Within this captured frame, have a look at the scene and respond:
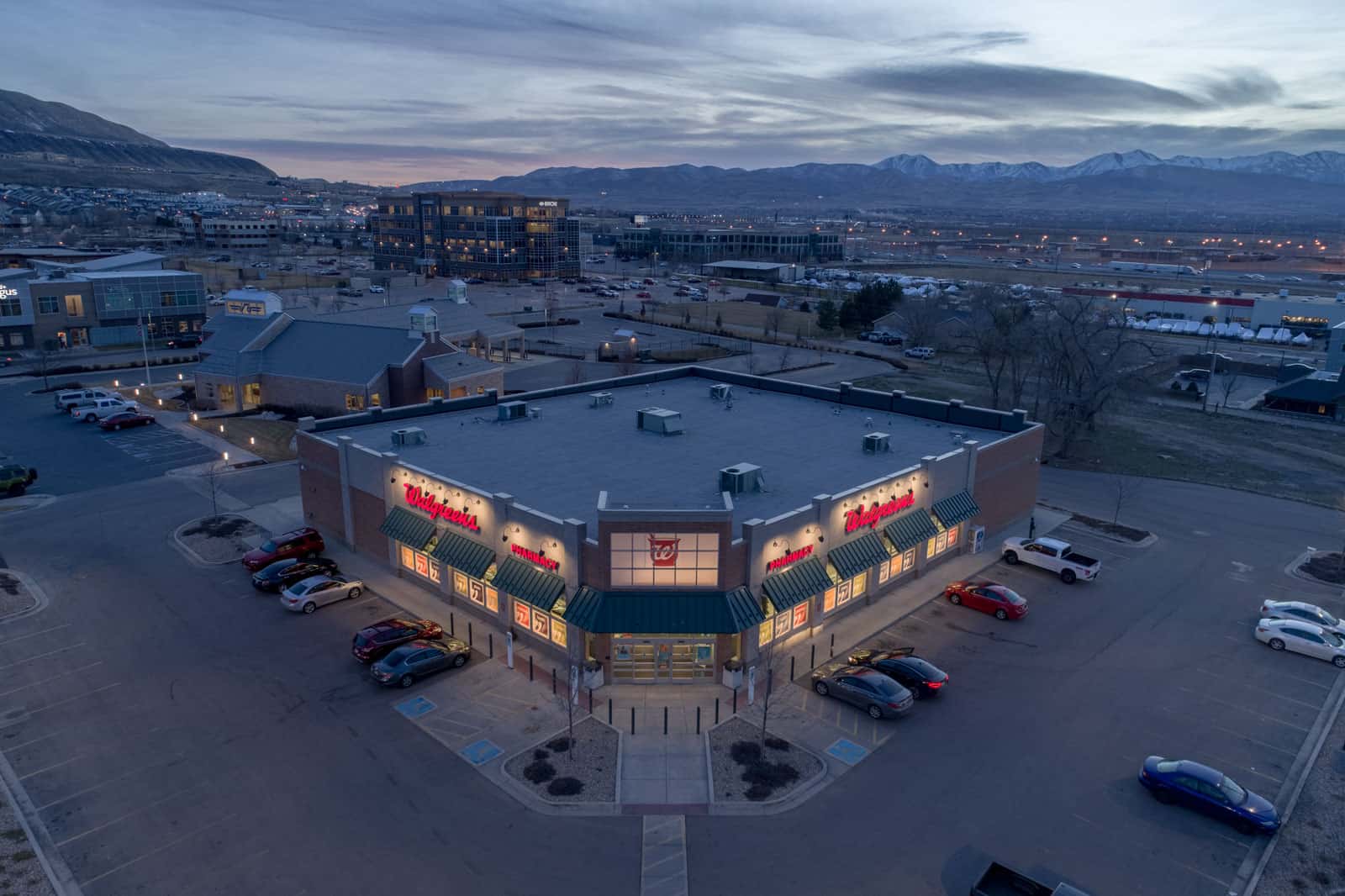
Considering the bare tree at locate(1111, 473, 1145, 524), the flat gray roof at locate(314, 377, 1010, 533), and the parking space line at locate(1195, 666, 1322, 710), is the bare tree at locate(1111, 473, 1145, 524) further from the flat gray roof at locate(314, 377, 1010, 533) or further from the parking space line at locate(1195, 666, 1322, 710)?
the parking space line at locate(1195, 666, 1322, 710)

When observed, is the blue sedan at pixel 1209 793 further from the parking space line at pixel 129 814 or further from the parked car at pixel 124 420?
the parked car at pixel 124 420

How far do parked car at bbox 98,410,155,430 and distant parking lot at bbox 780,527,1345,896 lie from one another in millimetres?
52848

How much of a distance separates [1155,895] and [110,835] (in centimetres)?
2453

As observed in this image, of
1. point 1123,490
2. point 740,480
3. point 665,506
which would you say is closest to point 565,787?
Result: point 665,506

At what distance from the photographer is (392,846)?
771 inches

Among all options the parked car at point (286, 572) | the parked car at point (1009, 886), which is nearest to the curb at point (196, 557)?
the parked car at point (286, 572)

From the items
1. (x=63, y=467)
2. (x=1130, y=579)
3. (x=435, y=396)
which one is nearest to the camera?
(x=1130, y=579)

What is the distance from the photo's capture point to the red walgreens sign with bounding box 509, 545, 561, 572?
27.4 meters

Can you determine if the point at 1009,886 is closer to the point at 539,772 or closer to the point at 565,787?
the point at 565,787

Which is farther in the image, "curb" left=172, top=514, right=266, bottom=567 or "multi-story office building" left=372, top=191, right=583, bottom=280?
"multi-story office building" left=372, top=191, right=583, bottom=280

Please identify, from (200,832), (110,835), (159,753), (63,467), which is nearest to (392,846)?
(200,832)

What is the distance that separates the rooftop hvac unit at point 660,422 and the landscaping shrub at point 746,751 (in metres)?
18.3

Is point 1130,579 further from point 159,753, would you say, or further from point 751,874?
point 159,753

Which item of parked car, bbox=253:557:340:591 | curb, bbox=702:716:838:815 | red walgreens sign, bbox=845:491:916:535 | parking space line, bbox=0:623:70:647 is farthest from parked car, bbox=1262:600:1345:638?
parking space line, bbox=0:623:70:647
